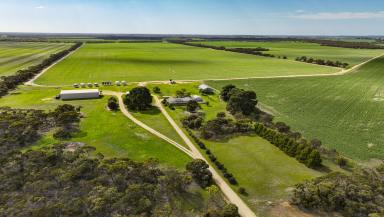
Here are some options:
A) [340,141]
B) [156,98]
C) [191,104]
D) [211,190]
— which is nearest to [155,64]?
[156,98]

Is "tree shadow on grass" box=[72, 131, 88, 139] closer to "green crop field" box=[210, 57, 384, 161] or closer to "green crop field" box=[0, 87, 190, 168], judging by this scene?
"green crop field" box=[0, 87, 190, 168]

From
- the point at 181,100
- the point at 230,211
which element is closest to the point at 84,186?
the point at 230,211

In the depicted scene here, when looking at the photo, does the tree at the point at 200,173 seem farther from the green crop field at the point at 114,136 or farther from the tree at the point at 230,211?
the tree at the point at 230,211

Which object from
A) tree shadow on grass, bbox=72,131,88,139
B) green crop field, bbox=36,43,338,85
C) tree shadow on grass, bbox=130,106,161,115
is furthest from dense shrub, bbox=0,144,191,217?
green crop field, bbox=36,43,338,85

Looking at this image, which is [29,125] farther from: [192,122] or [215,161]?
[215,161]

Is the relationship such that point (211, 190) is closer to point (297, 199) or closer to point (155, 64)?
point (297, 199)
